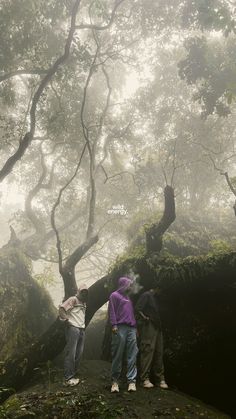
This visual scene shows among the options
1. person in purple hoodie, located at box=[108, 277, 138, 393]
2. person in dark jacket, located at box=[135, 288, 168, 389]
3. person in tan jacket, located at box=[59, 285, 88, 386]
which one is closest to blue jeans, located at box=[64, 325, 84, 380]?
person in tan jacket, located at box=[59, 285, 88, 386]

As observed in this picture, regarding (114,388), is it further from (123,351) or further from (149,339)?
(149,339)

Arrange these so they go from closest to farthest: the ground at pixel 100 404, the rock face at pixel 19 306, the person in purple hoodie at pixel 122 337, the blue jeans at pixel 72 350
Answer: the ground at pixel 100 404 → the person in purple hoodie at pixel 122 337 → the blue jeans at pixel 72 350 → the rock face at pixel 19 306

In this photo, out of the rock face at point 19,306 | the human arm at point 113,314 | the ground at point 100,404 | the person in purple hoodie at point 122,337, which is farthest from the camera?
the rock face at point 19,306

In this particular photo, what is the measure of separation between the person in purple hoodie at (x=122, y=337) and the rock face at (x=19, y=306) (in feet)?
18.6

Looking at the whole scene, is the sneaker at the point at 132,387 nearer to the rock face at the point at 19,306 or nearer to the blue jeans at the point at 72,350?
the blue jeans at the point at 72,350

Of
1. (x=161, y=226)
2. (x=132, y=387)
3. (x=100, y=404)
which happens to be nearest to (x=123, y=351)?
(x=132, y=387)

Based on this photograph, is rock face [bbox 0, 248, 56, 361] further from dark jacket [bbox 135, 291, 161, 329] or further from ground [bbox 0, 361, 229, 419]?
dark jacket [bbox 135, 291, 161, 329]

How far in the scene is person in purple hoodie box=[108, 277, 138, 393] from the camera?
7.39 m

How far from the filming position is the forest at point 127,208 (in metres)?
8.14

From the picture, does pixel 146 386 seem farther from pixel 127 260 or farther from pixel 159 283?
pixel 127 260

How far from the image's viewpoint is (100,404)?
6531 mm

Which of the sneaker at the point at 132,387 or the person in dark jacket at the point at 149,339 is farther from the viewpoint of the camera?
the person in dark jacket at the point at 149,339

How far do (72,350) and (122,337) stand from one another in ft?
4.41

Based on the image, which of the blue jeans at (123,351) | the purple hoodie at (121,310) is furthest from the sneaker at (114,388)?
the purple hoodie at (121,310)
